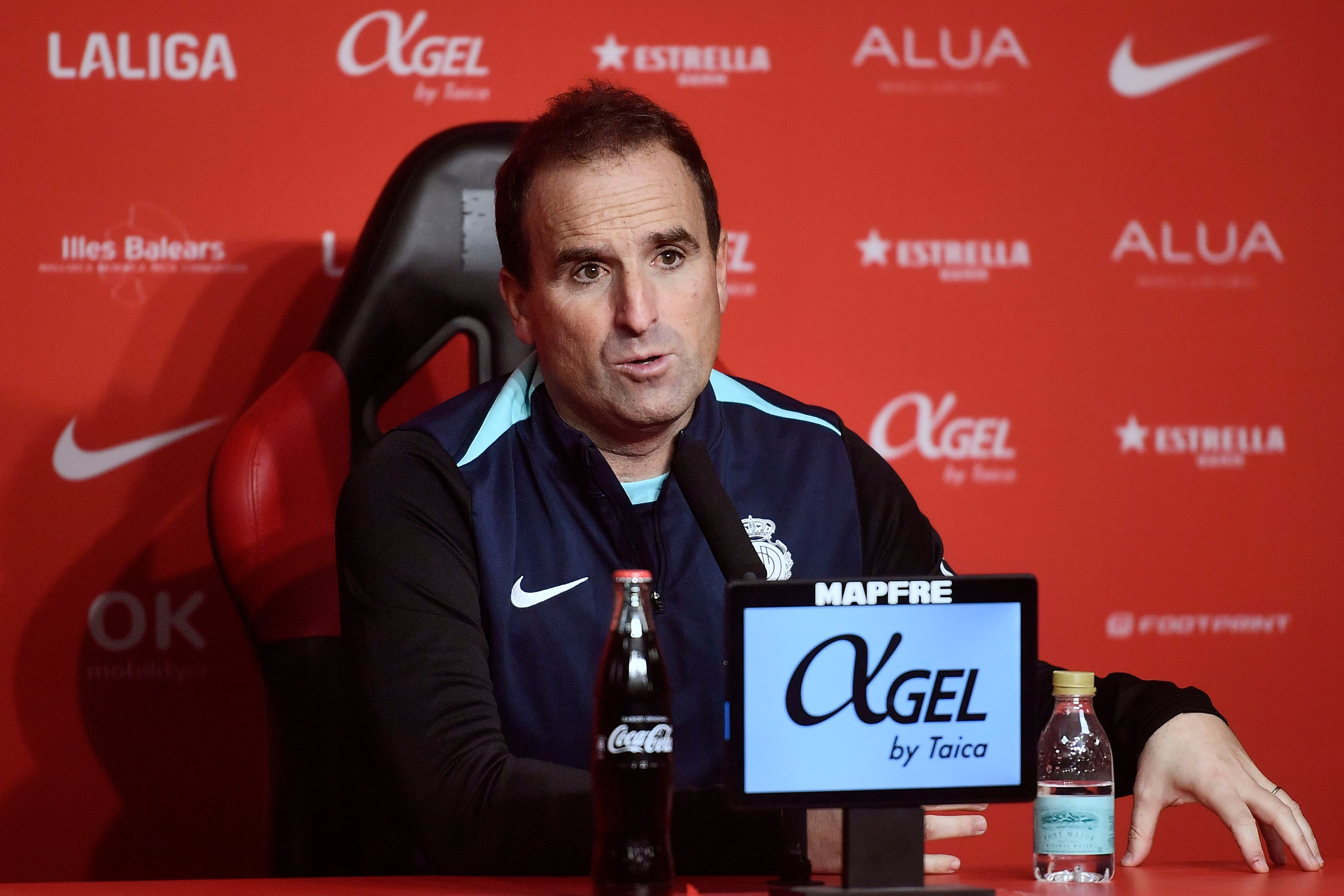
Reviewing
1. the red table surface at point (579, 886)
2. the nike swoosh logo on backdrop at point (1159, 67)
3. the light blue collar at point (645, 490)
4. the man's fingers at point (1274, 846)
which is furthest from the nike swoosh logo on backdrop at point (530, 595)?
the nike swoosh logo on backdrop at point (1159, 67)

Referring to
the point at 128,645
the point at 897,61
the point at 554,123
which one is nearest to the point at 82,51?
the point at 128,645

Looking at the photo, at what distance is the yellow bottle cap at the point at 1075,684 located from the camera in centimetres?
116

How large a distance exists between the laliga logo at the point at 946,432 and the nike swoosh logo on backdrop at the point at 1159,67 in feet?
2.28

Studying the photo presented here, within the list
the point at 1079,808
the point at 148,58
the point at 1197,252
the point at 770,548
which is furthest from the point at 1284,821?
the point at 148,58

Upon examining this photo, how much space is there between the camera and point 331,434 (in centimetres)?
173

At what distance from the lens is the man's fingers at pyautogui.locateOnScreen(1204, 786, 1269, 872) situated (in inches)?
47.2

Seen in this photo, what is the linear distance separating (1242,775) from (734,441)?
684mm

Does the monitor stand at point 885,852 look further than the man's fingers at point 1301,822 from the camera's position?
No

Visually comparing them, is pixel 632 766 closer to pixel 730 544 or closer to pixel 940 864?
pixel 730 544

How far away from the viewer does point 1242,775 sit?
1.22m

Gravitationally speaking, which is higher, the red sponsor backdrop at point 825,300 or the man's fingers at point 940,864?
the red sponsor backdrop at point 825,300

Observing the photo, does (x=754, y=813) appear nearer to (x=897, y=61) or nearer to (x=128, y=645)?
(x=128, y=645)

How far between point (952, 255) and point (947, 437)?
347mm

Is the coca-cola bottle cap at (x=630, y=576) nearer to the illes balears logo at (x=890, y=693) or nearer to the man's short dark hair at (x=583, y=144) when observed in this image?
the illes balears logo at (x=890, y=693)
